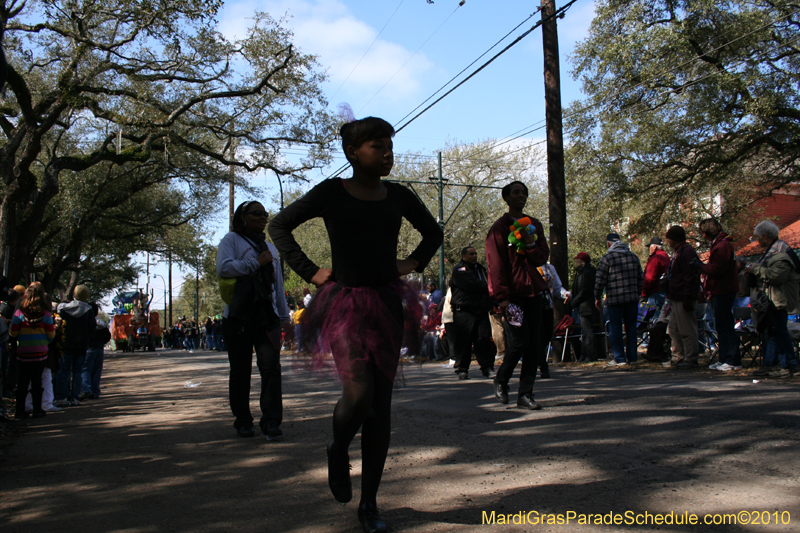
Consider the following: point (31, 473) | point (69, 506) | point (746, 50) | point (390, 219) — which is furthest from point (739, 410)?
point (746, 50)

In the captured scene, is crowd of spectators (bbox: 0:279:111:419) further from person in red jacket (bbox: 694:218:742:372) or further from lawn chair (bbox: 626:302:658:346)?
lawn chair (bbox: 626:302:658:346)

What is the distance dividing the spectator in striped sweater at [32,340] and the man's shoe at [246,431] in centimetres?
355

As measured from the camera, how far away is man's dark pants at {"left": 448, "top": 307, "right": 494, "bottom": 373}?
9.60 metres

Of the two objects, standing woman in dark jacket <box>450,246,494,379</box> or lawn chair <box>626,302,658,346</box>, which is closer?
standing woman in dark jacket <box>450,246,494,379</box>

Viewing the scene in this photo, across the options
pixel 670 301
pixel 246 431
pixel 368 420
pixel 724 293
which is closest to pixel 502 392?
pixel 246 431

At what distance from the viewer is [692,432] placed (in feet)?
15.4

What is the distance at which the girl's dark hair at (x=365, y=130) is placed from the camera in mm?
3297

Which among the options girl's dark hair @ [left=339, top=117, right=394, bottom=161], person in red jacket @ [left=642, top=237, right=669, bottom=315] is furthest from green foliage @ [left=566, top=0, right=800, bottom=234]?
girl's dark hair @ [left=339, top=117, right=394, bottom=161]

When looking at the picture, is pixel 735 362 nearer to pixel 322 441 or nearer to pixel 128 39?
pixel 322 441

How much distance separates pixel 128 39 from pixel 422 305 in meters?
16.5

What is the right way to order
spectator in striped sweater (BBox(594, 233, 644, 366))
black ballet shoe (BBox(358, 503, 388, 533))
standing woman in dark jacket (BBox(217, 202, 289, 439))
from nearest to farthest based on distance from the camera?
black ballet shoe (BBox(358, 503, 388, 533)) → standing woman in dark jacket (BBox(217, 202, 289, 439)) → spectator in striped sweater (BBox(594, 233, 644, 366))

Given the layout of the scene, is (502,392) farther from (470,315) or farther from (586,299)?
(586,299)

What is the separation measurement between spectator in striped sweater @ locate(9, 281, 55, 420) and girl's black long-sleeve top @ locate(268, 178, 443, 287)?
5728 mm

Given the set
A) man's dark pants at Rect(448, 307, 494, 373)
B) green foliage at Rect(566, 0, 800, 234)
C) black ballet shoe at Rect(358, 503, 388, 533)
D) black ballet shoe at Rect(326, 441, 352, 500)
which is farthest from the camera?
green foliage at Rect(566, 0, 800, 234)
